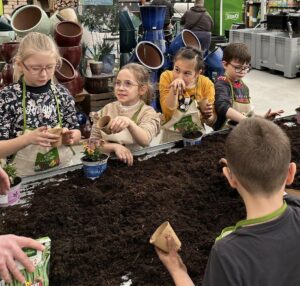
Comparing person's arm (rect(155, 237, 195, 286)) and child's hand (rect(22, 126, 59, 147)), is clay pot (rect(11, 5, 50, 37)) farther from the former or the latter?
person's arm (rect(155, 237, 195, 286))

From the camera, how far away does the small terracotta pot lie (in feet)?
12.3

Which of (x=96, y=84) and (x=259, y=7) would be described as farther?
(x=259, y=7)

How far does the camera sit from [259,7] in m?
10.9

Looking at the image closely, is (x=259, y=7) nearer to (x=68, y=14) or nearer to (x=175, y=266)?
(x=68, y=14)

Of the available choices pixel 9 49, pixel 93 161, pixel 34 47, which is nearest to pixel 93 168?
pixel 93 161

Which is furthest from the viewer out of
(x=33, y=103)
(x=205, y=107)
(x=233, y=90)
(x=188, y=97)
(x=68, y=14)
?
(x=68, y=14)

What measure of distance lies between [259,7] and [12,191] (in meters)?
10.9

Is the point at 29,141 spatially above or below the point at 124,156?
above

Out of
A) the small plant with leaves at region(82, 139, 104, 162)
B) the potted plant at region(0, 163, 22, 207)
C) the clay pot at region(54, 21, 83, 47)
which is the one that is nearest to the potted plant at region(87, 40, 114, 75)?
the clay pot at region(54, 21, 83, 47)

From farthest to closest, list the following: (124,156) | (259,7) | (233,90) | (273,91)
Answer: (259,7) < (273,91) < (233,90) < (124,156)

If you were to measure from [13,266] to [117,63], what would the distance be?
131 inches

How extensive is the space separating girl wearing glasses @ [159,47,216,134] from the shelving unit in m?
8.48

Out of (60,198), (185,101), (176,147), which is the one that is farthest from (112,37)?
(60,198)

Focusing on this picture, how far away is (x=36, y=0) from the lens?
17.5ft
